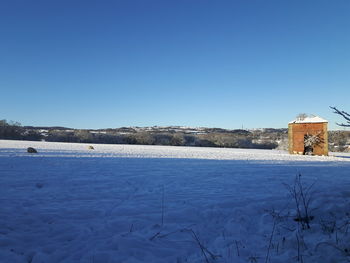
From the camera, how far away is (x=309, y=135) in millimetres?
23594

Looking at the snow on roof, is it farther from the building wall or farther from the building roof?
the building wall

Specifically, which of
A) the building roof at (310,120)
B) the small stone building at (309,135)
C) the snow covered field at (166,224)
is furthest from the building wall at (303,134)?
the snow covered field at (166,224)

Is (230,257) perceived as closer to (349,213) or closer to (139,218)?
(139,218)

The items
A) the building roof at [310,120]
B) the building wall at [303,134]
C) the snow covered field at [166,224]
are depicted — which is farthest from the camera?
the building roof at [310,120]

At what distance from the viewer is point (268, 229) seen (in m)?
4.07

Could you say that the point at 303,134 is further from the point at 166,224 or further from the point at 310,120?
the point at 166,224

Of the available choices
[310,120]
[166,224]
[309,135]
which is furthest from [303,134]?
[166,224]

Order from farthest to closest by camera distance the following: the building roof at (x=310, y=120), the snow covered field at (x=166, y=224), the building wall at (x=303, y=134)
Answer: the building roof at (x=310, y=120) → the building wall at (x=303, y=134) → the snow covered field at (x=166, y=224)

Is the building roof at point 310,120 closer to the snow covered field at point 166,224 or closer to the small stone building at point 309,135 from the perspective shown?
the small stone building at point 309,135

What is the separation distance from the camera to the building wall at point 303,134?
75.4ft

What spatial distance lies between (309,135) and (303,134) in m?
0.54


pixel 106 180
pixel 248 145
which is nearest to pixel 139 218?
pixel 106 180

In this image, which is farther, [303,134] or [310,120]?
[303,134]

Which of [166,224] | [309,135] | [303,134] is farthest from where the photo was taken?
[303,134]
